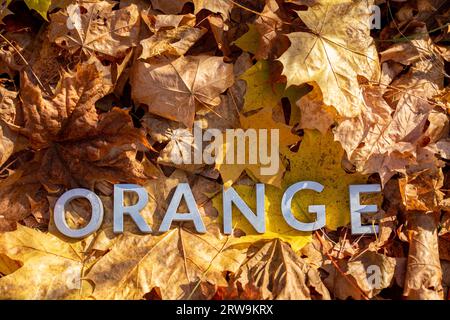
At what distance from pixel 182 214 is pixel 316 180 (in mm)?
401

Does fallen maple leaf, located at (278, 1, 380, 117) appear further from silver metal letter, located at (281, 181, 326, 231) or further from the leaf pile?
silver metal letter, located at (281, 181, 326, 231)

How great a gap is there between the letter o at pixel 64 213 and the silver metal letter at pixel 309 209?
0.52 meters

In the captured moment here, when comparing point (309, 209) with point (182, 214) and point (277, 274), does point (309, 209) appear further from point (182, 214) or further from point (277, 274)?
point (182, 214)

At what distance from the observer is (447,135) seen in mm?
1742

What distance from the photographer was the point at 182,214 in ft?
5.23

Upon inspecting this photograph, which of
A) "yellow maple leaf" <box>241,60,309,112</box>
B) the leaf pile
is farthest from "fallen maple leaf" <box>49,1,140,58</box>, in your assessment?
"yellow maple leaf" <box>241,60,309,112</box>

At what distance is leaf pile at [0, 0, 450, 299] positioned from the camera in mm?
1526

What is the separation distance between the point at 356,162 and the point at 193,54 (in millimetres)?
563

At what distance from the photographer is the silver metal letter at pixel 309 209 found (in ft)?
5.31
